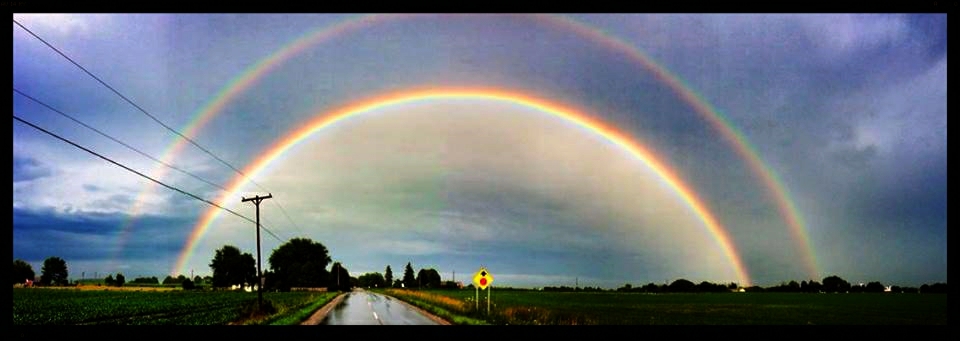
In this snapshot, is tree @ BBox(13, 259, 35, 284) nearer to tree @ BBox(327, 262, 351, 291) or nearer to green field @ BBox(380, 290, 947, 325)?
tree @ BBox(327, 262, 351, 291)

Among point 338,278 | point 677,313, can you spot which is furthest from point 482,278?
point 338,278

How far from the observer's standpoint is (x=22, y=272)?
170m

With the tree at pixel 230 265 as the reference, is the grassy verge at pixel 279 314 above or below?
above

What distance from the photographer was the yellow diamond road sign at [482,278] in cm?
3397

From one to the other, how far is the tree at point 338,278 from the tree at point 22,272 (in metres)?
69.9

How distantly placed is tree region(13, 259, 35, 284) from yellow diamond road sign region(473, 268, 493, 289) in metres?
165

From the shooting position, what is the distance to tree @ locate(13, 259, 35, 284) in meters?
164

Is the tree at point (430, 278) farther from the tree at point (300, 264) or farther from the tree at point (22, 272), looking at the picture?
the tree at point (22, 272)

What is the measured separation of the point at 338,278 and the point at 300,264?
8862 mm


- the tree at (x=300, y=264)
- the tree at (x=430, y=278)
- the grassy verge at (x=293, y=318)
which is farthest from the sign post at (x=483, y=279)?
the tree at (x=430, y=278)

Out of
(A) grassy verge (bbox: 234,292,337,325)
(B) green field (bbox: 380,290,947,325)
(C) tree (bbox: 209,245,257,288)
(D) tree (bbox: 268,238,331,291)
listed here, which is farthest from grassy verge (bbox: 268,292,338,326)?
(C) tree (bbox: 209,245,257,288)

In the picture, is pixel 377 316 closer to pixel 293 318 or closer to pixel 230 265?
pixel 293 318
